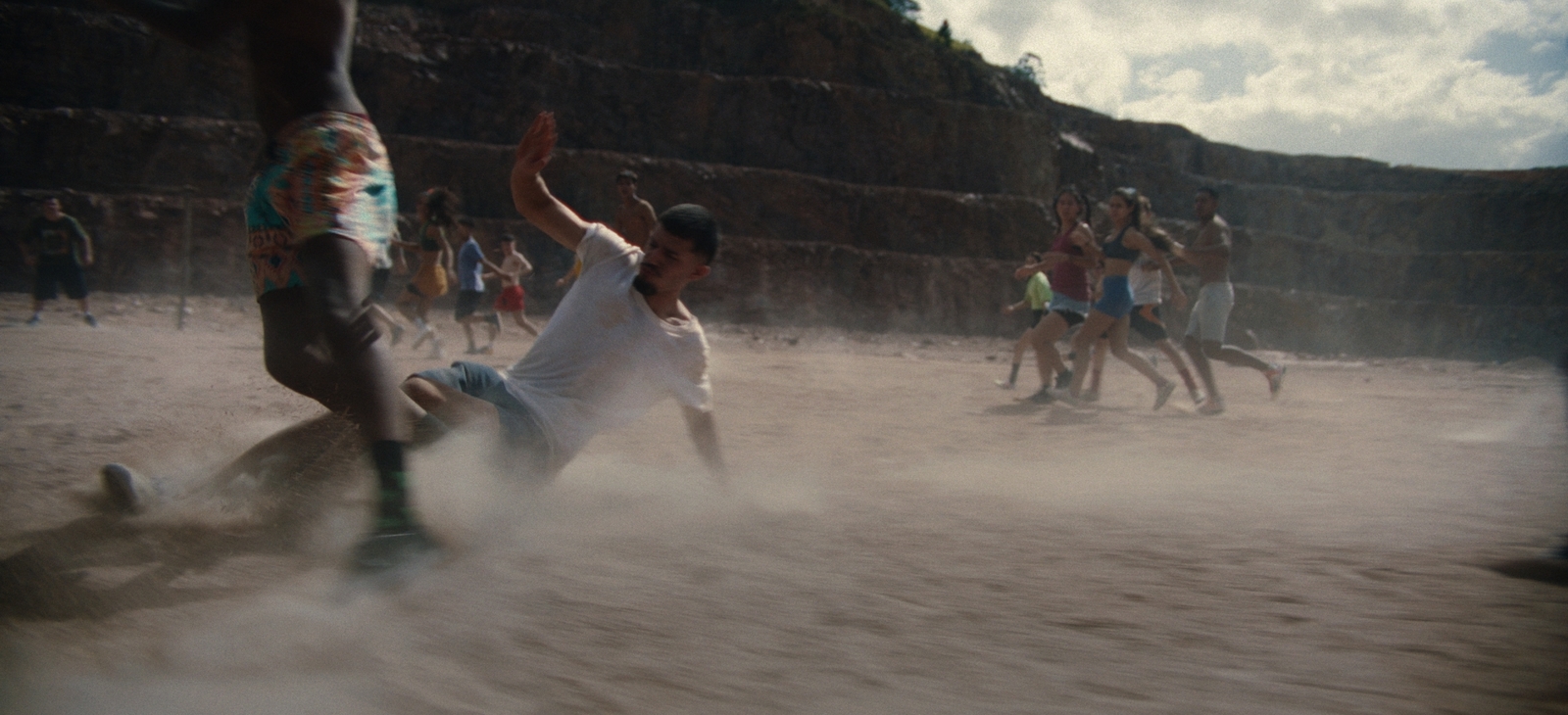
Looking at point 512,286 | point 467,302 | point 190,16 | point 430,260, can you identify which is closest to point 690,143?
point 512,286

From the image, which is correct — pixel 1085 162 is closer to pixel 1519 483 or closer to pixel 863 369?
pixel 863 369

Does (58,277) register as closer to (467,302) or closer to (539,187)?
(467,302)

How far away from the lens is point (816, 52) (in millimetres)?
23812

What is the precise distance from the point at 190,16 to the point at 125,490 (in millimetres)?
1217

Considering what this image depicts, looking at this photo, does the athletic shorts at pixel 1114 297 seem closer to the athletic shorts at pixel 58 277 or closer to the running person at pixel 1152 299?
the running person at pixel 1152 299

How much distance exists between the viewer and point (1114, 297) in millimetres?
7066

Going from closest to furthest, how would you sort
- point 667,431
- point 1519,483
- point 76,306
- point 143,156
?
point 1519,483 < point 667,431 < point 76,306 < point 143,156

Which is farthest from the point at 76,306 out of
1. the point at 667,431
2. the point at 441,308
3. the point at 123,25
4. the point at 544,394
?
the point at 544,394

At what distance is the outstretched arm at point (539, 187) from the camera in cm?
280

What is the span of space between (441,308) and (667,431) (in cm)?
1239

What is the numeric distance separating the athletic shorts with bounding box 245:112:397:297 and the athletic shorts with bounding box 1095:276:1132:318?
5.91 meters

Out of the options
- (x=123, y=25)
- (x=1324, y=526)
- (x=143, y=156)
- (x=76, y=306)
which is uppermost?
(x=123, y=25)

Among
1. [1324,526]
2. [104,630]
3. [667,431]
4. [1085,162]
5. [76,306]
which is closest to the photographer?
[104,630]

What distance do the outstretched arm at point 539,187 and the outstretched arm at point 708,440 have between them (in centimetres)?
70
